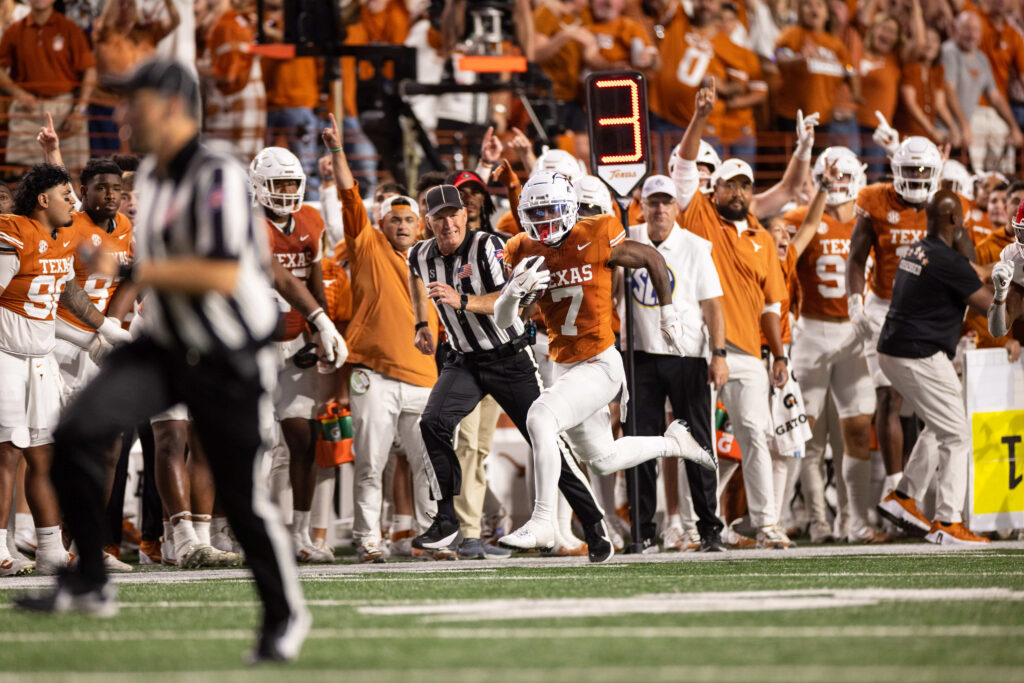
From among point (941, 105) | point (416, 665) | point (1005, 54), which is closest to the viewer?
point (416, 665)

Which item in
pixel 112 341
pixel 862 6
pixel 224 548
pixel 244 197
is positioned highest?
pixel 862 6

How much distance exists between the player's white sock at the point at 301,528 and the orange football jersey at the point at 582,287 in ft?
7.10

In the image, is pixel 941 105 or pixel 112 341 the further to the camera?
pixel 941 105

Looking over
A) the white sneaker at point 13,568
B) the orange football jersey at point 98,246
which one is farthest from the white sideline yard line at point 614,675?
the orange football jersey at point 98,246

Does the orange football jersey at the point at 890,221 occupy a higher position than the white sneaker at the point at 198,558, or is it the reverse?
the orange football jersey at the point at 890,221

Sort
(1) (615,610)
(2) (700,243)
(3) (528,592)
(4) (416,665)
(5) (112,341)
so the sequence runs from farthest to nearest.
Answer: (2) (700,243)
(5) (112,341)
(3) (528,592)
(1) (615,610)
(4) (416,665)

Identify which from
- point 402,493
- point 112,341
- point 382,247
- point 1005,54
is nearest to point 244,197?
point 112,341

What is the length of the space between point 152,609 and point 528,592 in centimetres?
162

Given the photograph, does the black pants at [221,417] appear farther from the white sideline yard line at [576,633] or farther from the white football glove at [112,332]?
the white football glove at [112,332]

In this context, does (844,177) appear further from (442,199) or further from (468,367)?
(468,367)

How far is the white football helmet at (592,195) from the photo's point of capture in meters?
10.0

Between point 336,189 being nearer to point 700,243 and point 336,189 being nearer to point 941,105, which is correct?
point 700,243

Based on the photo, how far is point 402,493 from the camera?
10.4m

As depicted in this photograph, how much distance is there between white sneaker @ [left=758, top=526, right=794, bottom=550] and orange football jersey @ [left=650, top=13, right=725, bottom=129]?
203 inches
